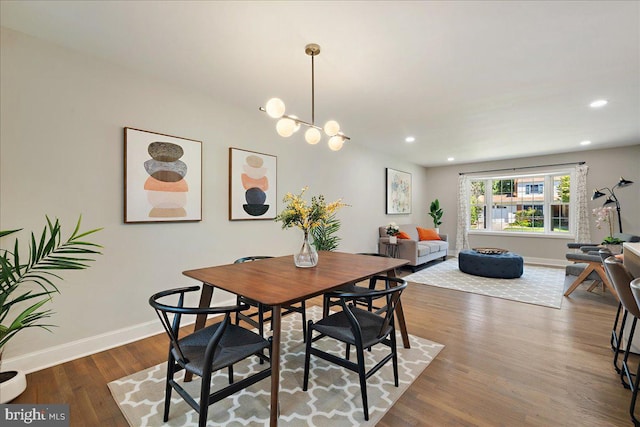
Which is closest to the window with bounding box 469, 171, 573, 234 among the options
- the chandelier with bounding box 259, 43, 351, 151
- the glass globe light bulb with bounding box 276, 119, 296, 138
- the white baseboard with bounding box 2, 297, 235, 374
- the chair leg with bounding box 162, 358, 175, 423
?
the chandelier with bounding box 259, 43, 351, 151

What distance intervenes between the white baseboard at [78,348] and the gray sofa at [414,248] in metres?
3.87

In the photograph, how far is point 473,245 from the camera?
23.5 feet

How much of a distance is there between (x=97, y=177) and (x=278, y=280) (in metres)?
1.84

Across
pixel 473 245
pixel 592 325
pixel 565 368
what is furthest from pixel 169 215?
pixel 473 245

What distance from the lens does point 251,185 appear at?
3471 millimetres

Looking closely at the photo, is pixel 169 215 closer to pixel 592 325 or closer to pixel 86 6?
pixel 86 6

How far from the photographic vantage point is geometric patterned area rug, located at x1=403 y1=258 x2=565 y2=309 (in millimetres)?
3889

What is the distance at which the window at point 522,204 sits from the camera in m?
6.14

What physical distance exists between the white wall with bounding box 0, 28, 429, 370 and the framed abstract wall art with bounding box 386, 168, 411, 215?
3588mm

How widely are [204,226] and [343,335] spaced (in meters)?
2.02

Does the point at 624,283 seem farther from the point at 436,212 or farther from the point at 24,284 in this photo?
the point at 436,212

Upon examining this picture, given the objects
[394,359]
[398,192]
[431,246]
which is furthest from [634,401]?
[398,192]

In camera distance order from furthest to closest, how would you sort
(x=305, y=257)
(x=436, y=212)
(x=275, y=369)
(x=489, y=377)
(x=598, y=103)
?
(x=436, y=212) → (x=598, y=103) → (x=305, y=257) → (x=489, y=377) → (x=275, y=369)

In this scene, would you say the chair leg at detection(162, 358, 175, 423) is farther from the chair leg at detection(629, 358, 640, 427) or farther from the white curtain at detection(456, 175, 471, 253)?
the white curtain at detection(456, 175, 471, 253)
